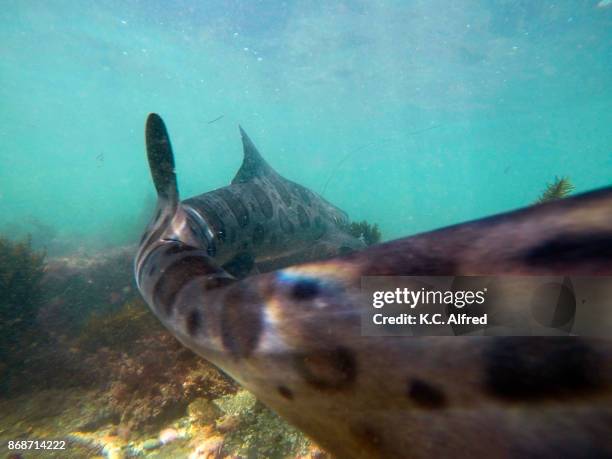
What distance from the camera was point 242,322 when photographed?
1.10m

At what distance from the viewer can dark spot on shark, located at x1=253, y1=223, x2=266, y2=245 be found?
4.61 meters

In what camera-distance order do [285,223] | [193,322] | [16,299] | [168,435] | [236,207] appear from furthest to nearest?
[16,299] < [285,223] < [236,207] < [168,435] < [193,322]

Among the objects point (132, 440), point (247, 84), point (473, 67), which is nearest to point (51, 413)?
point (132, 440)

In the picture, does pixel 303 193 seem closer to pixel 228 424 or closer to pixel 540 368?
pixel 228 424

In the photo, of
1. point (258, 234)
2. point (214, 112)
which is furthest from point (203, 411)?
point (214, 112)

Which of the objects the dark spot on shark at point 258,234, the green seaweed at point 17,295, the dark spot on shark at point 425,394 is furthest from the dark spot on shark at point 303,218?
the dark spot on shark at point 425,394

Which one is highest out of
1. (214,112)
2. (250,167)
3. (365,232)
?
(214,112)

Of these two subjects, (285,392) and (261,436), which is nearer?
(285,392)

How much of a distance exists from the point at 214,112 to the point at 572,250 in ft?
212

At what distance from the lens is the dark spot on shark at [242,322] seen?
1051mm

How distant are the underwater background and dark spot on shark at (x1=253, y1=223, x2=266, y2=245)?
5.47ft

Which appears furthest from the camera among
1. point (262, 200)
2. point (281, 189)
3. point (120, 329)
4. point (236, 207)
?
point (281, 189)

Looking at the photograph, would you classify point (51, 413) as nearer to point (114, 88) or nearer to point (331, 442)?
point (331, 442)

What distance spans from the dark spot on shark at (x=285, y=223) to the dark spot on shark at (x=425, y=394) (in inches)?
183
